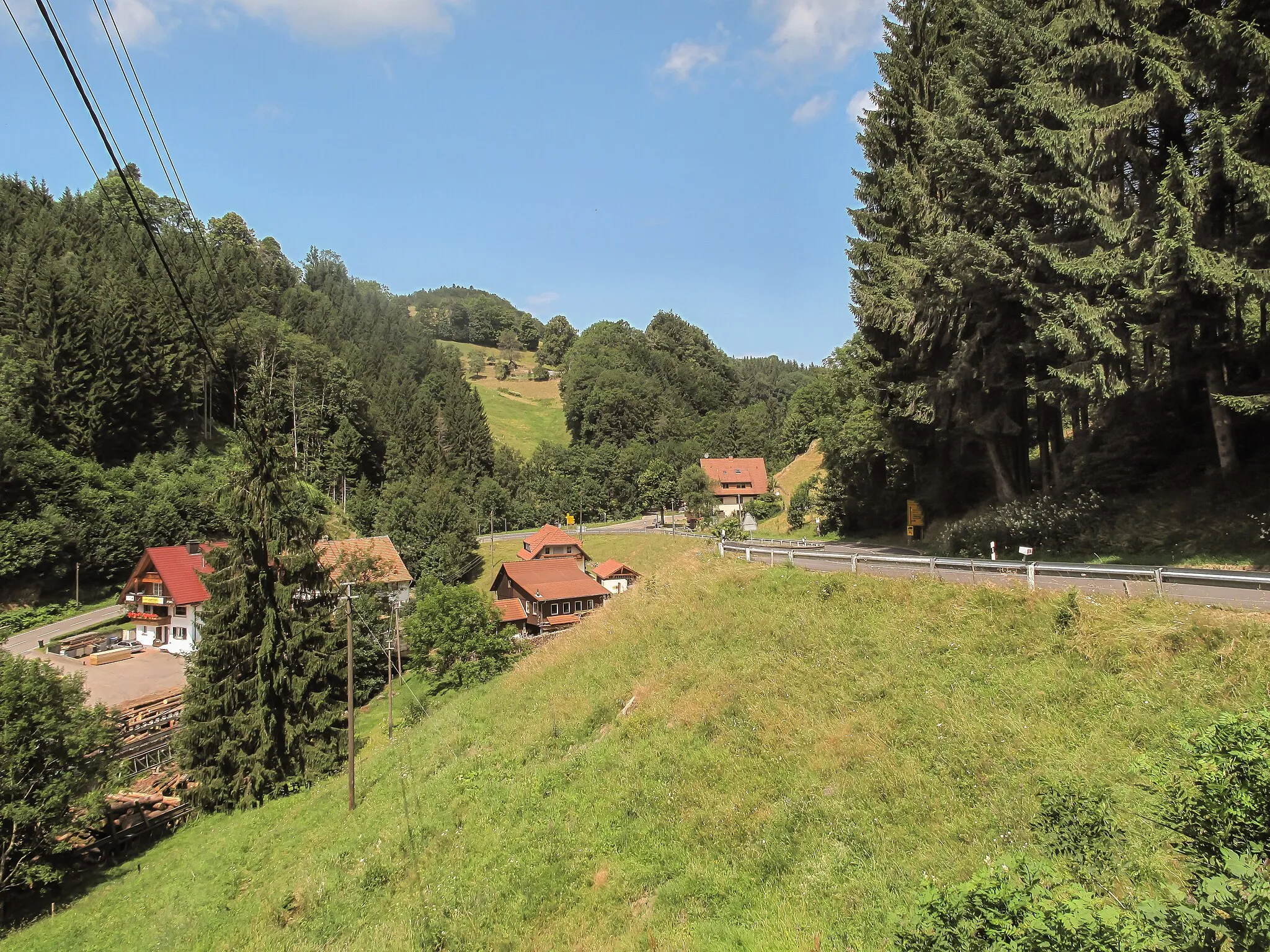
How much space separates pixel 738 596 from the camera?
17.7m

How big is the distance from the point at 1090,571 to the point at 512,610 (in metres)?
43.8

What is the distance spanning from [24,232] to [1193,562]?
329ft

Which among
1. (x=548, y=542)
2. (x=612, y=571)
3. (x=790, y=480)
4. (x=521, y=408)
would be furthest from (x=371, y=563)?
(x=521, y=408)

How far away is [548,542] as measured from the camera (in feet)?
210

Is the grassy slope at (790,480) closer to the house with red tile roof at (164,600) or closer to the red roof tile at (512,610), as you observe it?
the red roof tile at (512,610)

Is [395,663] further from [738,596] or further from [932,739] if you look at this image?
[932,739]

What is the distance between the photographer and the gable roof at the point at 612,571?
56.8 meters

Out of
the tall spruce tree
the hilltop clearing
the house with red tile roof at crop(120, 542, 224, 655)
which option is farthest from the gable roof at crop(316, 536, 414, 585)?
the hilltop clearing

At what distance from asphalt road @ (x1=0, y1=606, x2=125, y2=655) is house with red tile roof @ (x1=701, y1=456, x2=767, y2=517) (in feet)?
208

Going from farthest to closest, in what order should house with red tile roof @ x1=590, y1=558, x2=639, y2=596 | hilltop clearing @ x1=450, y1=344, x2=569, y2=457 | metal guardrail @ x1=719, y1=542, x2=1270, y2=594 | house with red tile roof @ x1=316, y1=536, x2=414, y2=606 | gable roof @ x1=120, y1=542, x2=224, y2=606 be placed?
1. hilltop clearing @ x1=450, y1=344, x2=569, y2=457
2. house with red tile roof @ x1=590, y1=558, x2=639, y2=596
3. gable roof @ x1=120, y1=542, x2=224, y2=606
4. house with red tile roof @ x1=316, y1=536, x2=414, y2=606
5. metal guardrail @ x1=719, y1=542, x2=1270, y2=594

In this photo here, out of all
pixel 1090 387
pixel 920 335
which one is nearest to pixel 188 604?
pixel 920 335

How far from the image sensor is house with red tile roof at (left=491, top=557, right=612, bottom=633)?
1964 inches

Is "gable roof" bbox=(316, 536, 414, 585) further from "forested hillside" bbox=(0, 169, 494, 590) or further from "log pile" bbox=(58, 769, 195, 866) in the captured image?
"log pile" bbox=(58, 769, 195, 866)

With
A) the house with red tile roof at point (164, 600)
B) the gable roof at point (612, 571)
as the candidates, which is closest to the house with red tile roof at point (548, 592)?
the gable roof at point (612, 571)
